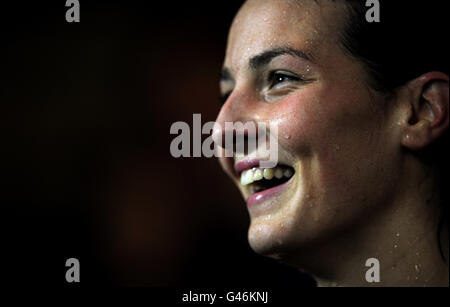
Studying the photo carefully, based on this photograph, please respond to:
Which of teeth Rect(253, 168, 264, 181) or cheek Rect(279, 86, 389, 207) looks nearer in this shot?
cheek Rect(279, 86, 389, 207)

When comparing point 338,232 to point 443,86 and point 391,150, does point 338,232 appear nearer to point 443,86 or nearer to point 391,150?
point 391,150

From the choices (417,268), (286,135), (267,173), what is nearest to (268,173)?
(267,173)

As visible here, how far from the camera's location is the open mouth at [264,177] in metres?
1.07

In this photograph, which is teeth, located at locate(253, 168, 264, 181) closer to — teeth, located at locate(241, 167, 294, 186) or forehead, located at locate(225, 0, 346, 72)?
teeth, located at locate(241, 167, 294, 186)

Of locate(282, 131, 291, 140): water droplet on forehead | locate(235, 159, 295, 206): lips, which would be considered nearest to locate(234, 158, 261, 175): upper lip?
locate(235, 159, 295, 206): lips

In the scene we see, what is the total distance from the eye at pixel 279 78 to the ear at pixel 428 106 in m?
0.25

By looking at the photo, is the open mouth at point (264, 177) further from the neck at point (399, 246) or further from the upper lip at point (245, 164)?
the neck at point (399, 246)

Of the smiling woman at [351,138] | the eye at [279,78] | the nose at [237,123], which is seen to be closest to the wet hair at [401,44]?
the smiling woman at [351,138]

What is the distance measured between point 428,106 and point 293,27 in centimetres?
34

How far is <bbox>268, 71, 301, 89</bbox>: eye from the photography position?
41.1 inches

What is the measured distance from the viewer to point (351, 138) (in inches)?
39.1

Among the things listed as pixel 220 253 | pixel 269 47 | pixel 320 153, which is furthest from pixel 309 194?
pixel 220 253

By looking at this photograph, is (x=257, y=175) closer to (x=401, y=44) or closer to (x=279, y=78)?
(x=279, y=78)

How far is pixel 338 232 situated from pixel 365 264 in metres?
0.10
